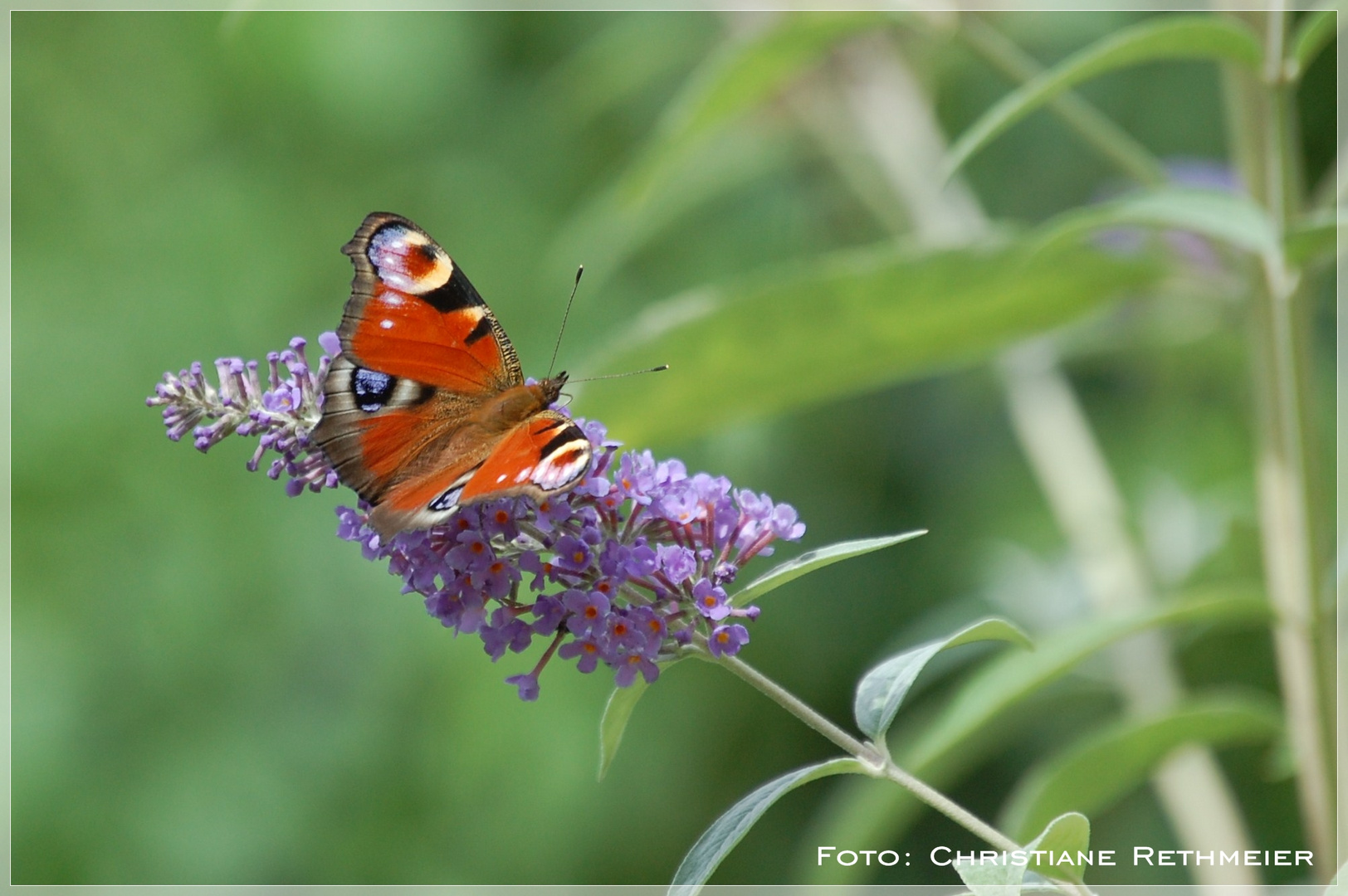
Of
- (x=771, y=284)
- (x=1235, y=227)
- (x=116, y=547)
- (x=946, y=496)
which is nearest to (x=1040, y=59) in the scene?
(x=946, y=496)

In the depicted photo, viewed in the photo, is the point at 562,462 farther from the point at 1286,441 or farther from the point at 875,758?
the point at 1286,441

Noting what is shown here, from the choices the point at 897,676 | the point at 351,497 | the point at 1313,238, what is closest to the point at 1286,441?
the point at 1313,238

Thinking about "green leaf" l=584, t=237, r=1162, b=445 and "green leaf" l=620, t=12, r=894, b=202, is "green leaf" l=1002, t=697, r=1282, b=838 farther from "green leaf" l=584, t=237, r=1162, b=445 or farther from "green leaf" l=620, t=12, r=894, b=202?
"green leaf" l=620, t=12, r=894, b=202

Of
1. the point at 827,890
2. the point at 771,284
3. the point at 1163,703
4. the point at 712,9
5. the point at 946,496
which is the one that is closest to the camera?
the point at 771,284

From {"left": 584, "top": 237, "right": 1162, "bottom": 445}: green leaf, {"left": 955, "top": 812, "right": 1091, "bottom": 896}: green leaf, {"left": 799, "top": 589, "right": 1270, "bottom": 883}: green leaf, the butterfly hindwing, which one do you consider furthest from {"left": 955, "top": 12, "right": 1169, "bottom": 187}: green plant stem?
{"left": 955, "top": 812, "right": 1091, "bottom": 896}: green leaf

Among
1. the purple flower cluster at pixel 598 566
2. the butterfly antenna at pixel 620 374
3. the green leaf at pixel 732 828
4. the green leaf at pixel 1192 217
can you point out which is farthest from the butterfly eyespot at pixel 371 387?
the green leaf at pixel 1192 217

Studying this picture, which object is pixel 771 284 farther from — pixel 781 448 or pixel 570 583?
pixel 781 448

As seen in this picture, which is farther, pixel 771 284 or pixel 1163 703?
pixel 1163 703

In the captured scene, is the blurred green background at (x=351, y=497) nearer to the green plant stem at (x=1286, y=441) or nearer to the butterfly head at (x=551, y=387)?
the green plant stem at (x=1286, y=441)
